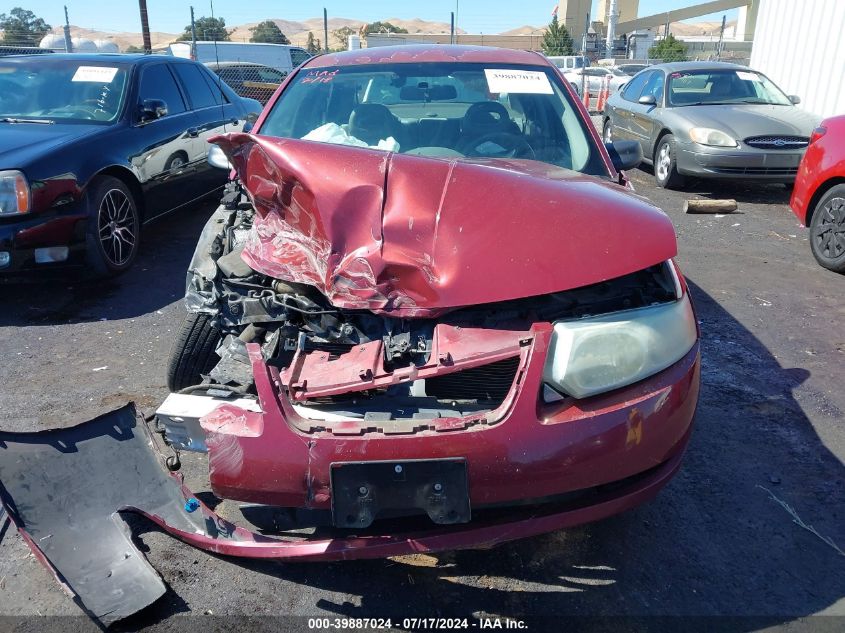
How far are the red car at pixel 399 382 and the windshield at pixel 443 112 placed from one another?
747mm

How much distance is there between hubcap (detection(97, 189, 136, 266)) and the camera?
494 cm

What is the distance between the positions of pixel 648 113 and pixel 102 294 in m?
7.47

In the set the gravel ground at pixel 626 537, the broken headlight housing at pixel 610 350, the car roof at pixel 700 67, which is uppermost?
the car roof at pixel 700 67

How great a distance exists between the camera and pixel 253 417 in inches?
75.2

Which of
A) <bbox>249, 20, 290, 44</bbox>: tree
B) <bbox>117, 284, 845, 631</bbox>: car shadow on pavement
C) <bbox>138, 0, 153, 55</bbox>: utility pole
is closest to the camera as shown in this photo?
<bbox>117, 284, 845, 631</bbox>: car shadow on pavement

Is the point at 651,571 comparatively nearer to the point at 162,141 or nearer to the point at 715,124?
the point at 162,141

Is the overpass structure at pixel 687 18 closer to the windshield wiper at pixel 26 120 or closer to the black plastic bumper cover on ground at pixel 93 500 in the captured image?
the windshield wiper at pixel 26 120

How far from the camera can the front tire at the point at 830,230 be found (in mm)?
5406

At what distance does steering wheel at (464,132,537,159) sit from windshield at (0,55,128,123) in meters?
3.54

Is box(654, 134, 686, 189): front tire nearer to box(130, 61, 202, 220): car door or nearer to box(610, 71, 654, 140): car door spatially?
box(610, 71, 654, 140): car door

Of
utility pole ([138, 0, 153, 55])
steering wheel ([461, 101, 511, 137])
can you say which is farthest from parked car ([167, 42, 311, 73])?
steering wheel ([461, 101, 511, 137])

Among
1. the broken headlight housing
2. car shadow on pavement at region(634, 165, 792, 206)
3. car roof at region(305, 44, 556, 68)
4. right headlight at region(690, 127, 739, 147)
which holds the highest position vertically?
car roof at region(305, 44, 556, 68)

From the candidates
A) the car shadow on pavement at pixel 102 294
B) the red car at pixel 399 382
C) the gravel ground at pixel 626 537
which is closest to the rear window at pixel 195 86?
the car shadow on pavement at pixel 102 294

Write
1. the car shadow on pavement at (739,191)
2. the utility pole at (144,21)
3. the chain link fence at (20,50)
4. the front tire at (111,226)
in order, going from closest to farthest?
the front tire at (111,226)
the car shadow on pavement at (739,191)
the utility pole at (144,21)
the chain link fence at (20,50)
